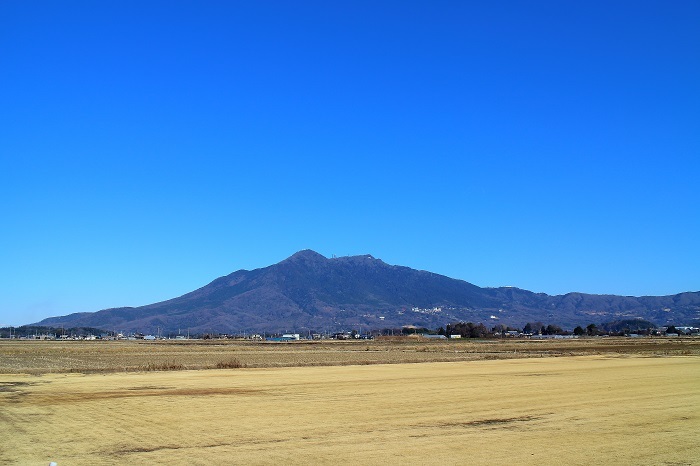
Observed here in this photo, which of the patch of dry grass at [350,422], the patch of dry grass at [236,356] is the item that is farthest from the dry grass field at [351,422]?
the patch of dry grass at [236,356]

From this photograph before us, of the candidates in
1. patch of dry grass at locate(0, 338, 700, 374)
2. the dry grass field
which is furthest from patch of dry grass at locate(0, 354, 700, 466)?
patch of dry grass at locate(0, 338, 700, 374)

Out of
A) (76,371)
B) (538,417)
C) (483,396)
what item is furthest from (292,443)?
(76,371)

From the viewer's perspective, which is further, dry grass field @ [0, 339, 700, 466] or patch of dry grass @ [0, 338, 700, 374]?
patch of dry grass @ [0, 338, 700, 374]

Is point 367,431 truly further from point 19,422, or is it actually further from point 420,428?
point 19,422

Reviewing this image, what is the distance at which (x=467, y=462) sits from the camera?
13.4 metres

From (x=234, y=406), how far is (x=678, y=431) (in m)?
13.8

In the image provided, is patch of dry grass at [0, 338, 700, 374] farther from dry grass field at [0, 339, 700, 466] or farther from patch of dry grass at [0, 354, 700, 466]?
patch of dry grass at [0, 354, 700, 466]

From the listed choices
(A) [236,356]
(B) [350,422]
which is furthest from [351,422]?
(A) [236,356]

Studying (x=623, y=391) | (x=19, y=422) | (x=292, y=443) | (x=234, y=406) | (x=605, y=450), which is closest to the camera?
(x=605, y=450)

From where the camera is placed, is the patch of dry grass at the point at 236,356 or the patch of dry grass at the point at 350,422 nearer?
the patch of dry grass at the point at 350,422

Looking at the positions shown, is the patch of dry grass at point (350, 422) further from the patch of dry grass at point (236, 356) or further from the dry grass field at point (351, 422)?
the patch of dry grass at point (236, 356)

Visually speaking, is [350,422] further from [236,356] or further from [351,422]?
[236,356]

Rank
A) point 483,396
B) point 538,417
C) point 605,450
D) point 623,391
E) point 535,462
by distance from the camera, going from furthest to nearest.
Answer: point 623,391 < point 483,396 < point 538,417 < point 605,450 < point 535,462

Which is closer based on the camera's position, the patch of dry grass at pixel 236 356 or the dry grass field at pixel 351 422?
the dry grass field at pixel 351 422
